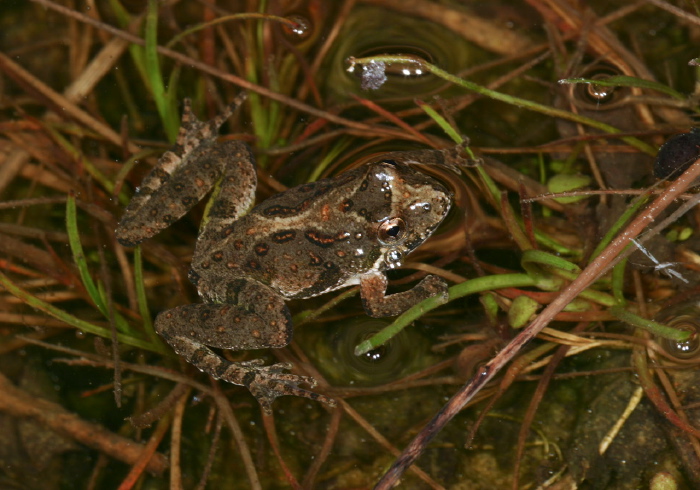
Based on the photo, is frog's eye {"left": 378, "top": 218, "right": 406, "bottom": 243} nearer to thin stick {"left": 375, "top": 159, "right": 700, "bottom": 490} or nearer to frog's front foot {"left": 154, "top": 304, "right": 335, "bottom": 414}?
frog's front foot {"left": 154, "top": 304, "right": 335, "bottom": 414}

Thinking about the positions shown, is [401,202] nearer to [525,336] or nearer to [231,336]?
[525,336]

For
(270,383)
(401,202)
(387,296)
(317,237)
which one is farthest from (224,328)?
(401,202)

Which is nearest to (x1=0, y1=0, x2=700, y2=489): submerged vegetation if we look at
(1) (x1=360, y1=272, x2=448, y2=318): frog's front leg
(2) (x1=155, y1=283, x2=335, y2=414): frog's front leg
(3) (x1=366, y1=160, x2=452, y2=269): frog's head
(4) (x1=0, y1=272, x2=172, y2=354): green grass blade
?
(4) (x1=0, y1=272, x2=172, y2=354): green grass blade

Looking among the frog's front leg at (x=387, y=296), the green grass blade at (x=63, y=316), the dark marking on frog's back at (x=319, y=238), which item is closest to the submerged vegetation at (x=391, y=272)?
the green grass blade at (x=63, y=316)

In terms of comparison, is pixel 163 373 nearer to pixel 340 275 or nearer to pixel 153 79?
pixel 340 275

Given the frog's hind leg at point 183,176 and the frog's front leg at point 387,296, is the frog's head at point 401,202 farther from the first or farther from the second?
the frog's hind leg at point 183,176

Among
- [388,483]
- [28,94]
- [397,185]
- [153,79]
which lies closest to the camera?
[388,483]

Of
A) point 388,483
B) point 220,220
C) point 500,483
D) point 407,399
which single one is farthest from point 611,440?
point 220,220
